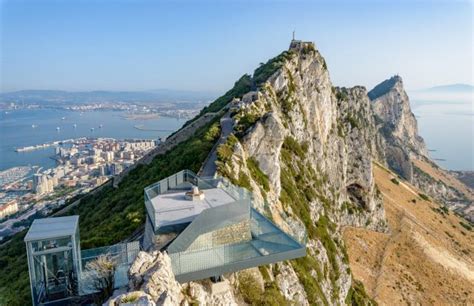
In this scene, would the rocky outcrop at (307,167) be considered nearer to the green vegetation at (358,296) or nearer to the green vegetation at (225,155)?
the green vegetation at (225,155)

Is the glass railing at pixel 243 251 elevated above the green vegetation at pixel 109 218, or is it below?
above

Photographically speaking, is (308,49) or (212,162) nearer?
(212,162)

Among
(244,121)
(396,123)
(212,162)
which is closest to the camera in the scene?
(212,162)

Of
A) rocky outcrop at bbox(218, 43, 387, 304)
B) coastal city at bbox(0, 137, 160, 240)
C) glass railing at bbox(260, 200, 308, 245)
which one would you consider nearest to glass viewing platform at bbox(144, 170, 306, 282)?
glass railing at bbox(260, 200, 308, 245)

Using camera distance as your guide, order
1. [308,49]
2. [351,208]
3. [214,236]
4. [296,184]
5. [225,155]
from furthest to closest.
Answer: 1. [351,208]
2. [308,49]
3. [296,184]
4. [225,155]
5. [214,236]

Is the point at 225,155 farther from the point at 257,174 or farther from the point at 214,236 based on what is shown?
the point at 214,236

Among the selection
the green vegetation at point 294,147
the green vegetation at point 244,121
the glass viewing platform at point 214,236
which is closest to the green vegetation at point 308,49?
the green vegetation at point 294,147

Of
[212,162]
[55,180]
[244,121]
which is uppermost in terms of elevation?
[244,121]

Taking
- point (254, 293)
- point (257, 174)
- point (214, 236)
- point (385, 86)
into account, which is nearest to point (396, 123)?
point (385, 86)
